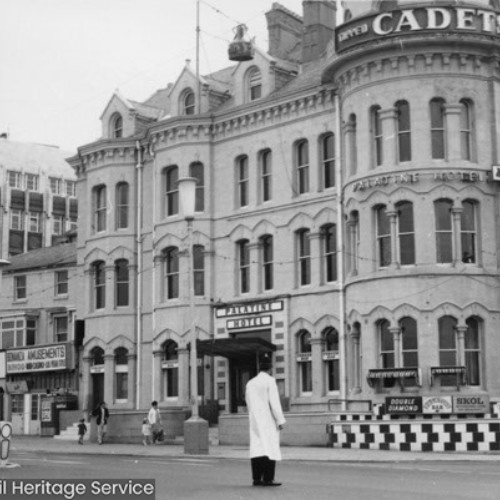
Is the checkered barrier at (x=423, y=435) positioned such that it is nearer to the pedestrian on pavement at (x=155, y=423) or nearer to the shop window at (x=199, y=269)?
the pedestrian on pavement at (x=155, y=423)

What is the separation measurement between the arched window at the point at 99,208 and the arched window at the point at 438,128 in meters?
17.3

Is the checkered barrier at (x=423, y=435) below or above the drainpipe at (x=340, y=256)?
below

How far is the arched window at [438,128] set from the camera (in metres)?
37.2

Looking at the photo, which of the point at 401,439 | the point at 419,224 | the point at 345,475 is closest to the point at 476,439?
the point at 401,439

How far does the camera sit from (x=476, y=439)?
96.6ft

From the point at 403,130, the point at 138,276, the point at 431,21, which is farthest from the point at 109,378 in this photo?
the point at 431,21

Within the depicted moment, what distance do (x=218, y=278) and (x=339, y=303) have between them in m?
6.73

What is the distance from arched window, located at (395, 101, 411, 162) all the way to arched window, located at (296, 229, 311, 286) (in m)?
5.62

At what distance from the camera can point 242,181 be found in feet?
146

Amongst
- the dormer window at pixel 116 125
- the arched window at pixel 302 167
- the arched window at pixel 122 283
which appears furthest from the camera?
the dormer window at pixel 116 125

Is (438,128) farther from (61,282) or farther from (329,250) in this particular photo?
(61,282)

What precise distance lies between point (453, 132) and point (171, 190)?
14164 millimetres

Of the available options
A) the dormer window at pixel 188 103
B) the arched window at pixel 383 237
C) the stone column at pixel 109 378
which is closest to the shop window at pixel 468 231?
the arched window at pixel 383 237

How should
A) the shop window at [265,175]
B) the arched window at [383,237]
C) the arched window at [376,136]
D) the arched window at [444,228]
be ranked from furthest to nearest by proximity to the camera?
the shop window at [265,175] → the arched window at [376,136] → the arched window at [383,237] → the arched window at [444,228]
